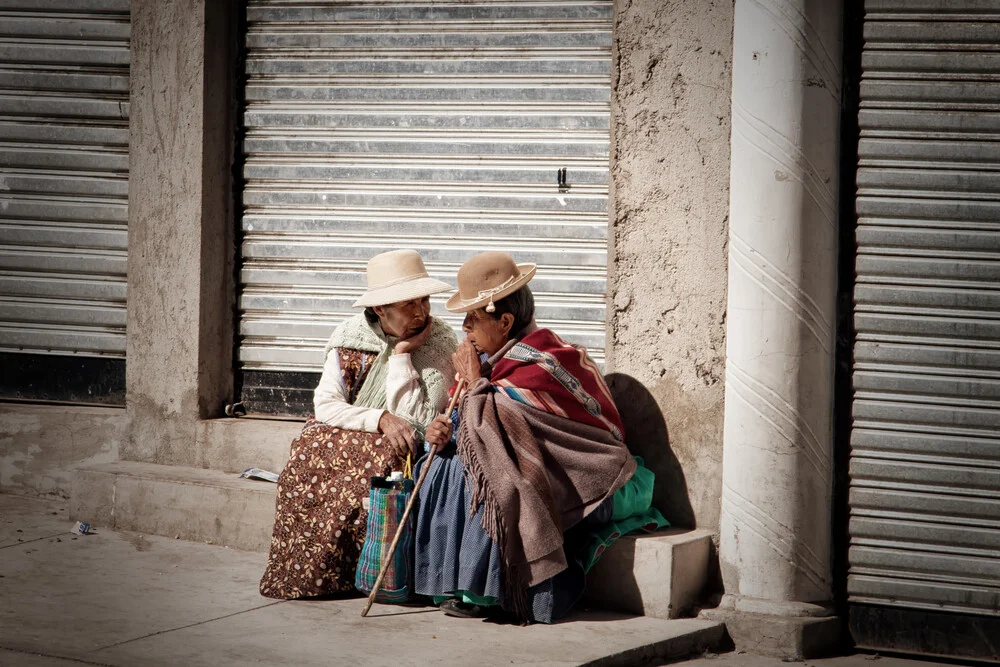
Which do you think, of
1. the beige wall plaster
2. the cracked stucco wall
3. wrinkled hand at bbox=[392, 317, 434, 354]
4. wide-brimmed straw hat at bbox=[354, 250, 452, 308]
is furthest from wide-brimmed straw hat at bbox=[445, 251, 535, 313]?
the beige wall plaster

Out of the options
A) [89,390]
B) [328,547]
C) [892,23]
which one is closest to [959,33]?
[892,23]

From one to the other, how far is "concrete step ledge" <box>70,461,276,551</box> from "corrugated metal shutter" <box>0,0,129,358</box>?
90 cm

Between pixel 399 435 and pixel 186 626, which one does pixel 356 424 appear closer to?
pixel 399 435

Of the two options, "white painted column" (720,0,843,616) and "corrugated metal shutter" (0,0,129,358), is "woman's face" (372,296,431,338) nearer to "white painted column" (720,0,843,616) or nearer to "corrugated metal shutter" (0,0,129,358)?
"white painted column" (720,0,843,616)

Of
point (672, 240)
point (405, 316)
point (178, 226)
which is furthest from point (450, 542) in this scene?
point (178, 226)

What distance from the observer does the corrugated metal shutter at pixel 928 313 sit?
4.63 meters

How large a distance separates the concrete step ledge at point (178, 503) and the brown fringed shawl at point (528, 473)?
1.43 meters

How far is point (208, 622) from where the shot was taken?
4.44 meters

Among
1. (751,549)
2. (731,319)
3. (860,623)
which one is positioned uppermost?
(731,319)

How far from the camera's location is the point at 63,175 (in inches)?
262

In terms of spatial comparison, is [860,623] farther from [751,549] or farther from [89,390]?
[89,390]

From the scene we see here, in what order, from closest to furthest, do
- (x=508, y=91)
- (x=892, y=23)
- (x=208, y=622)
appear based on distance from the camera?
(x=208, y=622)
(x=892, y=23)
(x=508, y=91)

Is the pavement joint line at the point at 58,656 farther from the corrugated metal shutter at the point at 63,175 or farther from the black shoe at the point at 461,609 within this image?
the corrugated metal shutter at the point at 63,175

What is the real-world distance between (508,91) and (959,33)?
2154mm
